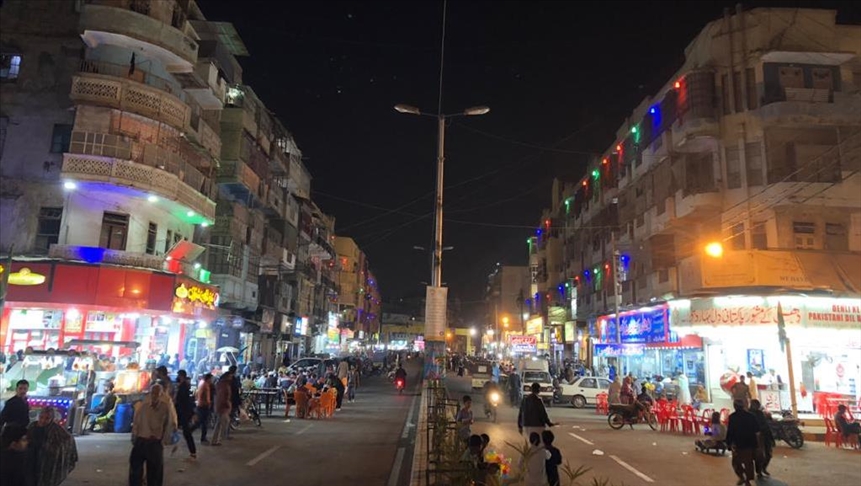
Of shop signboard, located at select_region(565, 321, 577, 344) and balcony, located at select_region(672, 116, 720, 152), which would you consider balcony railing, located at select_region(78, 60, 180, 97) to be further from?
shop signboard, located at select_region(565, 321, 577, 344)

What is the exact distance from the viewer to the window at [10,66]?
2373 centimetres

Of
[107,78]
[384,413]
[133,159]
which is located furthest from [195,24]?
[384,413]

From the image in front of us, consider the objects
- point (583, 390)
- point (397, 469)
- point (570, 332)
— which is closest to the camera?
point (397, 469)

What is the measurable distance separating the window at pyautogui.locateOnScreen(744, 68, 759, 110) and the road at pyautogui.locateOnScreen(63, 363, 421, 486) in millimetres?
19877

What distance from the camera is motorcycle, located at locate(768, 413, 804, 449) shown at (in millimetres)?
15914

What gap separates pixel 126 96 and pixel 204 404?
15.3 meters

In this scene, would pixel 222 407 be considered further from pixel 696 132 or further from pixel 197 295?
pixel 696 132

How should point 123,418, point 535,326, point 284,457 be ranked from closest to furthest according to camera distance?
point 284,457 < point 123,418 < point 535,326

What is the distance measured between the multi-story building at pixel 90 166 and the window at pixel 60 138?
4 centimetres

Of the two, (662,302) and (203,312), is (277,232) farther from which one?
(662,302)

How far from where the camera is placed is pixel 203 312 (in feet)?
94.6

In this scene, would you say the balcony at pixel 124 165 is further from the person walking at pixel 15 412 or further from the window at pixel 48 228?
the person walking at pixel 15 412

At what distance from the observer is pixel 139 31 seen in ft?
76.8

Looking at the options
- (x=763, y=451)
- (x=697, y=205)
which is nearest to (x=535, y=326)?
(x=697, y=205)
